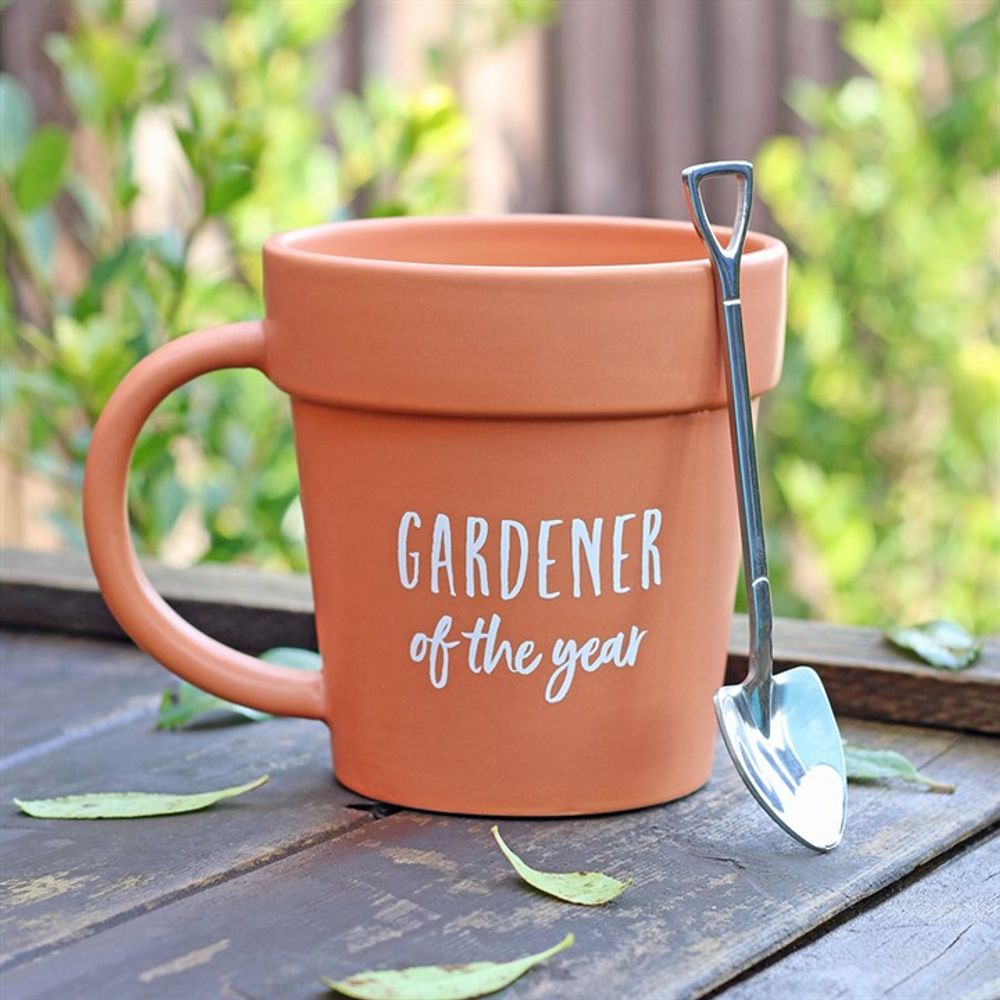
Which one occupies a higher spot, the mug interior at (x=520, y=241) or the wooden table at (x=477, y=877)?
the mug interior at (x=520, y=241)

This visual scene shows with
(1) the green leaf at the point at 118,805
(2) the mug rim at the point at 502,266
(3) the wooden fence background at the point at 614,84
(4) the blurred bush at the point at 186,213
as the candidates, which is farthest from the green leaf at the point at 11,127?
(3) the wooden fence background at the point at 614,84

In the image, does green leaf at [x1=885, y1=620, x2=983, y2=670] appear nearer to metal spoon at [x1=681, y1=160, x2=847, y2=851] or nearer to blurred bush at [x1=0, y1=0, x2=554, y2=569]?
metal spoon at [x1=681, y1=160, x2=847, y2=851]

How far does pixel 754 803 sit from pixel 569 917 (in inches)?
5.8

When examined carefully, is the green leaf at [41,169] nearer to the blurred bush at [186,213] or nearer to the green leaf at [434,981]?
the blurred bush at [186,213]

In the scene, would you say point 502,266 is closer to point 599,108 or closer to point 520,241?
point 520,241

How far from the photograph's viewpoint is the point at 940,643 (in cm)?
81

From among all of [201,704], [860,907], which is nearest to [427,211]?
[201,704]

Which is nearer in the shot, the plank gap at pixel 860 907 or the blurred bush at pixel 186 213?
the plank gap at pixel 860 907

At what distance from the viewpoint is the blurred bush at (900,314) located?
186 cm

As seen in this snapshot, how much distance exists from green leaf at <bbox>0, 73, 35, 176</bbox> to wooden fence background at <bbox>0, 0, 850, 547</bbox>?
3.35ft

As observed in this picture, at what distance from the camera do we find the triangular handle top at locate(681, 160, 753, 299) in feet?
2.05

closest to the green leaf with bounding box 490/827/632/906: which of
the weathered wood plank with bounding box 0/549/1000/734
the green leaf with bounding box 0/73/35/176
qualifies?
the weathered wood plank with bounding box 0/549/1000/734

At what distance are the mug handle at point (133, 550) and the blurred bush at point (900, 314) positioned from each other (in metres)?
1.13

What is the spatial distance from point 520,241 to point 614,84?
6.09 feet
